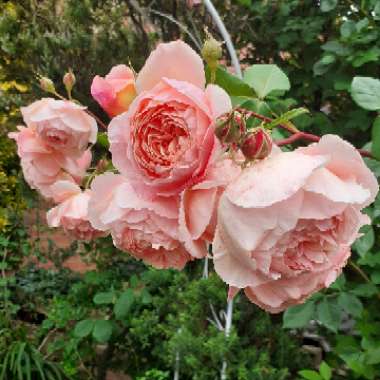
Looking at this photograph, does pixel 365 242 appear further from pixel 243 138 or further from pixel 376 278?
pixel 243 138

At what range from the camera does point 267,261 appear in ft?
1.43

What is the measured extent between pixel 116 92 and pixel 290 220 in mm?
247

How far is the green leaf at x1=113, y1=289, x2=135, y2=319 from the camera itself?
2580mm

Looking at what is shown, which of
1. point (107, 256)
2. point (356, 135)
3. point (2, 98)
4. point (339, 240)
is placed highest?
point (339, 240)

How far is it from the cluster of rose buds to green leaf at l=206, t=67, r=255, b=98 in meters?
0.20

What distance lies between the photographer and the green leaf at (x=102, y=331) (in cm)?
263

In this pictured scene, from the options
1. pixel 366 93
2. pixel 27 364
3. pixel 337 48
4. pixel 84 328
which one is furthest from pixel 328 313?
pixel 27 364

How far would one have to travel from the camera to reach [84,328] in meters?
2.69

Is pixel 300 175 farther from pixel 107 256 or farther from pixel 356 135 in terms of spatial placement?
→ pixel 107 256

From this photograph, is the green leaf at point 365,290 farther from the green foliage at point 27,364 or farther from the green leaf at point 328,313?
the green foliage at point 27,364

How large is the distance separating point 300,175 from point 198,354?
1.67 meters

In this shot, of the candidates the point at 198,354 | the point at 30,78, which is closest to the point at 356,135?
the point at 198,354

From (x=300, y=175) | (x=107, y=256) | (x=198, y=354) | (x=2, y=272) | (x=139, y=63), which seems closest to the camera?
(x=300, y=175)

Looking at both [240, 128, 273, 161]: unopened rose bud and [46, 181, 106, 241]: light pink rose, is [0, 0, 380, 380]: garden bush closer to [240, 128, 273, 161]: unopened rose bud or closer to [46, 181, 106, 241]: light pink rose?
[46, 181, 106, 241]: light pink rose
